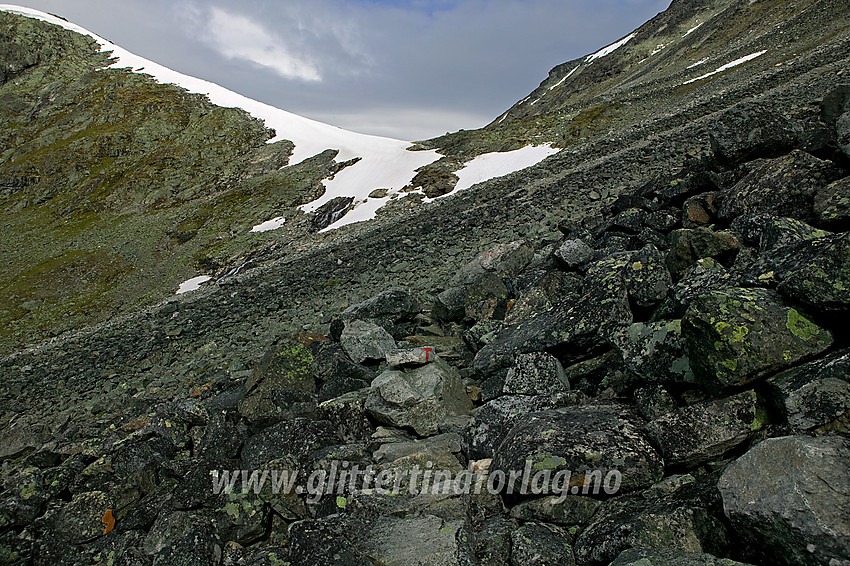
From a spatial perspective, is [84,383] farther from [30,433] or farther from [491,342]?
[491,342]

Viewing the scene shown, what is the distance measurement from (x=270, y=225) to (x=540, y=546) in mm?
41439

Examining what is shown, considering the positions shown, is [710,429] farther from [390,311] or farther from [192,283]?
[192,283]

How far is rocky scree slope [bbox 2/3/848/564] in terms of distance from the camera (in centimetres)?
446

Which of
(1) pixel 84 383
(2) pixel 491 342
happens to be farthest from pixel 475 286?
(1) pixel 84 383

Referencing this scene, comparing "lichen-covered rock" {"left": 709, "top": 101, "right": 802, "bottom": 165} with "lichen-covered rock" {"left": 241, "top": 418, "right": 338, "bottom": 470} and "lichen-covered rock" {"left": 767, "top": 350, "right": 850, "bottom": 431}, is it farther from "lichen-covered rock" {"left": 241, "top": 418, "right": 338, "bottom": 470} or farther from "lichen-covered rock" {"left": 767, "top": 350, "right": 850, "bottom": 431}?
"lichen-covered rock" {"left": 241, "top": 418, "right": 338, "bottom": 470}

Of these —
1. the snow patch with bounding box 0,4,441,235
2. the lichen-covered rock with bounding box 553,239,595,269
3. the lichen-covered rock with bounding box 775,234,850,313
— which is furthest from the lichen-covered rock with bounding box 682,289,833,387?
the snow patch with bounding box 0,4,441,235

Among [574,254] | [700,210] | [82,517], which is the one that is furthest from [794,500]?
[82,517]

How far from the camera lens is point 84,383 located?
17.9 m

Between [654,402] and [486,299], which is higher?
[486,299]

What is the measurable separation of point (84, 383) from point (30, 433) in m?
3.10

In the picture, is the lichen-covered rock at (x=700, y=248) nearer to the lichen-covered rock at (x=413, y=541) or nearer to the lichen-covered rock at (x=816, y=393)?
the lichen-covered rock at (x=816, y=393)

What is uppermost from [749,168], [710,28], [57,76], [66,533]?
[57,76]

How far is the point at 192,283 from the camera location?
35.9 m

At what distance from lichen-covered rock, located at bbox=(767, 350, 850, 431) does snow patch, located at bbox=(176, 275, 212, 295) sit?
36.5 metres
